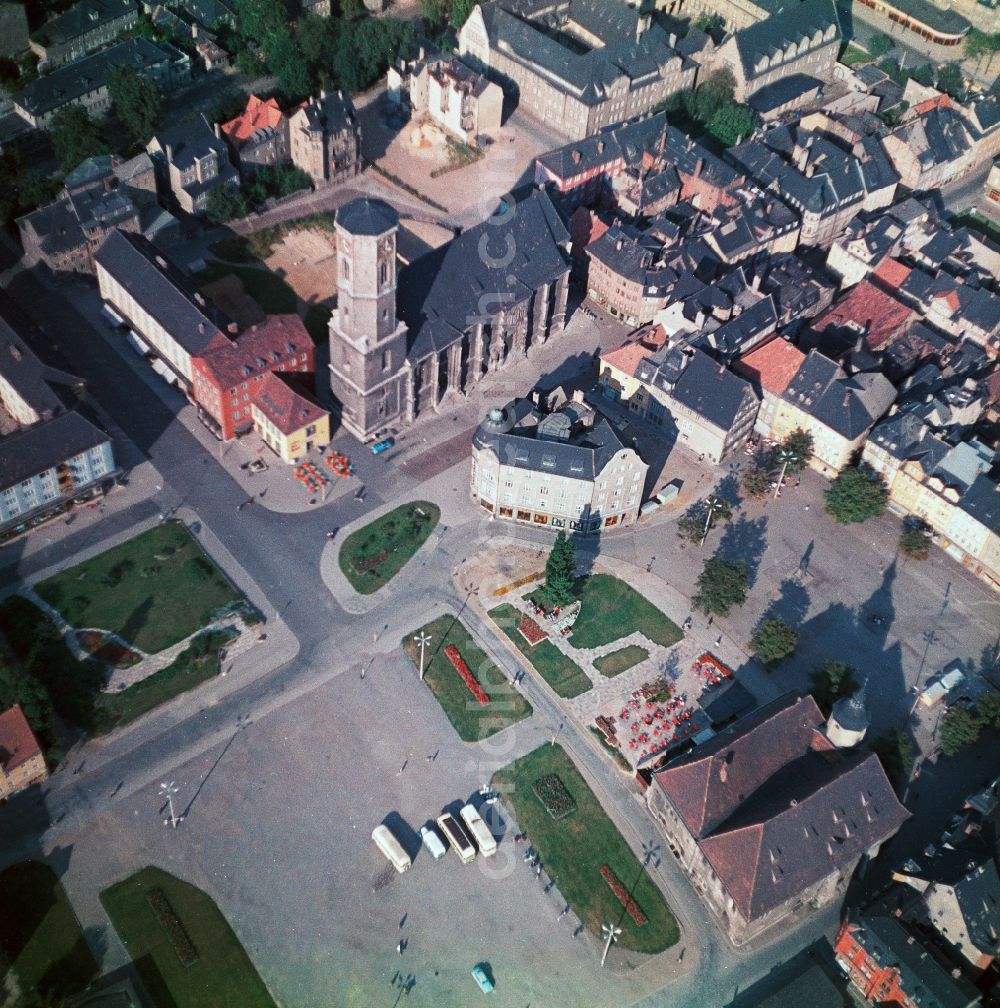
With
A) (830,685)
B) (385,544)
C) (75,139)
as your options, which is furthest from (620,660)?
(75,139)

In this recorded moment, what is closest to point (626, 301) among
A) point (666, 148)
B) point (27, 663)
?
point (666, 148)

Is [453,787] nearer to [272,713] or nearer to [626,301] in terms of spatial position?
[272,713]

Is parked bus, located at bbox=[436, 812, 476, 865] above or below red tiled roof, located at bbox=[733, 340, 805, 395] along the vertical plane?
below

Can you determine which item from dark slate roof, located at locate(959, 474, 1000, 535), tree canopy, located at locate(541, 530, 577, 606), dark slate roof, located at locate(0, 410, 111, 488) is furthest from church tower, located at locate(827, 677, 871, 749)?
dark slate roof, located at locate(0, 410, 111, 488)

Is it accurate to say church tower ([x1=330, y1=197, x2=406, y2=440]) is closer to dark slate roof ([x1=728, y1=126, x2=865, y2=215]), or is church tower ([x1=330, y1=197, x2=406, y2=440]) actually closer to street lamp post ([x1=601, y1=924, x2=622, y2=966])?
street lamp post ([x1=601, y1=924, x2=622, y2=966])

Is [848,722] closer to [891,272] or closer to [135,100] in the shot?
[891,272]

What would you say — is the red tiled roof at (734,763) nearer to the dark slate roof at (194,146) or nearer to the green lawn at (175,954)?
the green lawn at (175,954)
